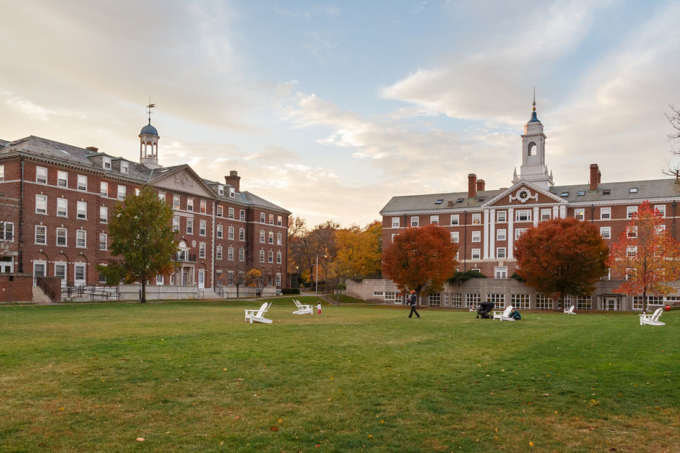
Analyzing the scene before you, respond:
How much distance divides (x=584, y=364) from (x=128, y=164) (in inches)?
2309

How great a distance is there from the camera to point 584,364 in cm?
1386

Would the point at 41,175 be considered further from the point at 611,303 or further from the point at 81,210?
the point at 611,303

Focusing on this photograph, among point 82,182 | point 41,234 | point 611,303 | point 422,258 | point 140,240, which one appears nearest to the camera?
point 140,240

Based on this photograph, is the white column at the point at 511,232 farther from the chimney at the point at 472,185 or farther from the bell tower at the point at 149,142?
the bell tower at the point at 149,142

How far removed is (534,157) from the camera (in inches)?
3290

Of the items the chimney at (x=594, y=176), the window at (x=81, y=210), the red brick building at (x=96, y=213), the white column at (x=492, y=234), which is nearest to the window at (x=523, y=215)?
the white column at (x=492, y=234)

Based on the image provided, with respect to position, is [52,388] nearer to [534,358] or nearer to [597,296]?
[534,358]

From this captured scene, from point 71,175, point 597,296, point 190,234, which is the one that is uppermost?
point 71,175

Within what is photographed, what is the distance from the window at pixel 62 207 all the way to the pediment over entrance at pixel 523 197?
5249 cm

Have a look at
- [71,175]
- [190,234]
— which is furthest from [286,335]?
[190,234]

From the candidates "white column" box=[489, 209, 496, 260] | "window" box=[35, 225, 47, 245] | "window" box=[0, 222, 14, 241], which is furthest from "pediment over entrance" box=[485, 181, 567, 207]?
"window" box=[0, 222, 14, 241]

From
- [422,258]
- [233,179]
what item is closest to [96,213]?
[233,179]

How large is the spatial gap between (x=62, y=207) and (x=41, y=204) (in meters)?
2.24

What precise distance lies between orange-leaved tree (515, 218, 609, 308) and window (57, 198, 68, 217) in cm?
4493
